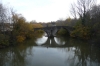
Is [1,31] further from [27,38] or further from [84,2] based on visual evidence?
[84,2]

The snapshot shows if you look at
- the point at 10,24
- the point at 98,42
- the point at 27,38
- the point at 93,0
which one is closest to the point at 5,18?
the point at 10,24

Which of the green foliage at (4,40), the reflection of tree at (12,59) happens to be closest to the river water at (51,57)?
the reflection of tree at (12,59)

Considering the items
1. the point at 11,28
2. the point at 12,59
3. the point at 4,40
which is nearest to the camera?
the point at 12,59

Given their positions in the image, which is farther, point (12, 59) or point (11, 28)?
point (11, 28)

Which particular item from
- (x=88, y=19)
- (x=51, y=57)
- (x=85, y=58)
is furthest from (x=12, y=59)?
(x=88, y=19)

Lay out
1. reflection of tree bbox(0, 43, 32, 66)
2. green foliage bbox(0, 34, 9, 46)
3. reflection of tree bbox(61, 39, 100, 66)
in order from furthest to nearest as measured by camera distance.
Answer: green foliage bbox(0, 34, 9, 46)
reflection of tree bbox(0, 43, 32, 66)
reflection of tree bbox(61, 39, 100, 66)

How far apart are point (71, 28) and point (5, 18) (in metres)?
16.6

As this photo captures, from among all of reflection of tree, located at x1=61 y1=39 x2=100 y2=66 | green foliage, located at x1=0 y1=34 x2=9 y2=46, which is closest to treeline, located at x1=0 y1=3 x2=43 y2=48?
green foliage, located at x1=0 y1=34 x2=9 y2=46

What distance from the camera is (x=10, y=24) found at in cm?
2391

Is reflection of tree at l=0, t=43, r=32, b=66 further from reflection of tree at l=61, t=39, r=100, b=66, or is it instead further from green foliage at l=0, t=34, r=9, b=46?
reflection of tree at l=61, t=39, r=100, b=66

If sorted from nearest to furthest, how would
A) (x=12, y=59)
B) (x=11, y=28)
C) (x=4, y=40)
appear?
(x=12, y=59) < (x=4, y=40) < (x=11, y=28)

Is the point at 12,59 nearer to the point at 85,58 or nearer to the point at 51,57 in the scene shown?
the point at 51,57

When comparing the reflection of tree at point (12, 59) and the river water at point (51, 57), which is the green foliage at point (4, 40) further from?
the reflection of tree at point (12, 59)

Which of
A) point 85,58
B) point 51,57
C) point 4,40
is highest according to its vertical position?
point 4,40
